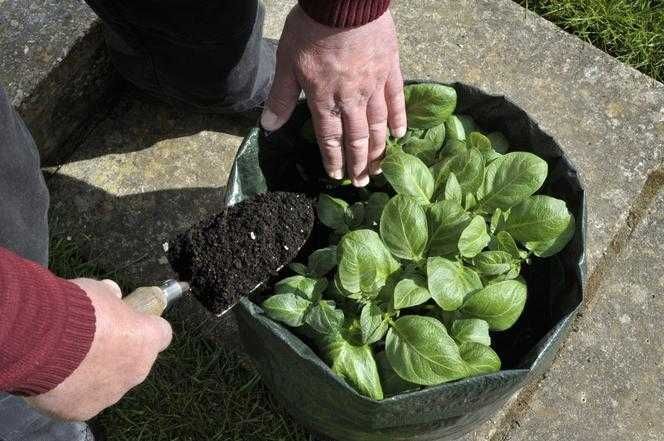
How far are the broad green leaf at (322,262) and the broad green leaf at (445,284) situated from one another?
0.16 m

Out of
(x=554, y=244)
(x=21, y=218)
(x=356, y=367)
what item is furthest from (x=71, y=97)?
(x=554, y=244)

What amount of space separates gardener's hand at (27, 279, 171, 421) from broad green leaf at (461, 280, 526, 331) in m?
0.44

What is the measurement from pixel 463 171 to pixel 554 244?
180 mm

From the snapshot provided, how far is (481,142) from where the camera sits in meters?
1.34

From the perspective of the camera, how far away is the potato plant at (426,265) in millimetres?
1170

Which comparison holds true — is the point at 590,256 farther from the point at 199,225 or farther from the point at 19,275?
the point at 19,275

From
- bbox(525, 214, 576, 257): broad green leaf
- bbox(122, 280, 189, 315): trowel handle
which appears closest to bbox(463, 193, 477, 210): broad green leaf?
bbox(525, 214, 576, 257): broad green leaf

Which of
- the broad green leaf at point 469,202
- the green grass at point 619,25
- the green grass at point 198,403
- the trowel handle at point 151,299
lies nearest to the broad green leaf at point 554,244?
the broad green leaf at point 469,202

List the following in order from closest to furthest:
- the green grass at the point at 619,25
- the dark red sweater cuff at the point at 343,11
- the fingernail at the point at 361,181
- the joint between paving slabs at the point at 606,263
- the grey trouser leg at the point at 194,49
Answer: the dark red sweater cuff at the point at 343,11 < the fingernail at the point at 361,181 < the grey trouser leg at the point at 194,49 < the joint between paving slabs at the point at 606,263 < the green grass at the point at 619,25

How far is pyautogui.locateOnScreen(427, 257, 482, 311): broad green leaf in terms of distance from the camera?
116 centimetres

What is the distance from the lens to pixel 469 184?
1.27 metres

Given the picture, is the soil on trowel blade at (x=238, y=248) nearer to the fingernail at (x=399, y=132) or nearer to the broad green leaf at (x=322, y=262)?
the broad green leaf at (x=322, y=262)

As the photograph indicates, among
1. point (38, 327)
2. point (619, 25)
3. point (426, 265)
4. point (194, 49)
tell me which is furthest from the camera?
point (619, 25)

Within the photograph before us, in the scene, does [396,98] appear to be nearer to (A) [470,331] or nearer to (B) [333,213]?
(B) [333,213]
